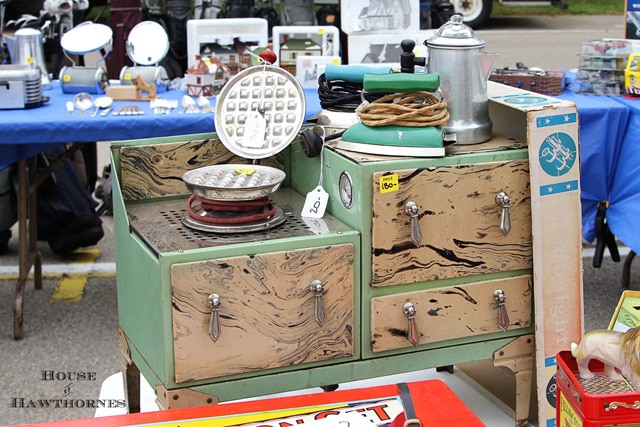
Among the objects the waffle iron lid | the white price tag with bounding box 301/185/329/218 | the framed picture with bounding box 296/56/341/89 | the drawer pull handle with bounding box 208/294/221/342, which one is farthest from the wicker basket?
the drawer pull handle with bounding box 208/294/221/342

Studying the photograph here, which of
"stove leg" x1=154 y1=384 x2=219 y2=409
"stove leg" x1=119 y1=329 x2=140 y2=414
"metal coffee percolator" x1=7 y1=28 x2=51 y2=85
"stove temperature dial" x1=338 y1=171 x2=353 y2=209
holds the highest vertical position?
"metal coffee percolator" x1=7 y1=28 x2=51 y2=85

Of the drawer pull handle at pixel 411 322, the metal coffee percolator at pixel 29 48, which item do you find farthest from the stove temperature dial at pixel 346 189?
the metal coffee percolator at pixel 29 48

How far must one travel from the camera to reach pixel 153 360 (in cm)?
178

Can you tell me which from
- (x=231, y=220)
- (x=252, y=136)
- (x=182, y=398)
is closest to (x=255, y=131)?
(x=252, y=136)

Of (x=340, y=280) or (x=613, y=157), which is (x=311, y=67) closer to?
(x=613, y=157)

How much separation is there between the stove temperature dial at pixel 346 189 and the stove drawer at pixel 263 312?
114mm

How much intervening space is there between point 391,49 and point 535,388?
2538 millimetres

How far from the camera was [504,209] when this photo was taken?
1.89 meters

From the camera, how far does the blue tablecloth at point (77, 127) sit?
3.27 metres

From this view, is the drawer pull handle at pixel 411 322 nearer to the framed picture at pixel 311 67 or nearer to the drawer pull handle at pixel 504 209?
the drawer pull handle at pixel 504 209

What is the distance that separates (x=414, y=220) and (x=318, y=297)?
25 centimetres

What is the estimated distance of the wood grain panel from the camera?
6.72 feet

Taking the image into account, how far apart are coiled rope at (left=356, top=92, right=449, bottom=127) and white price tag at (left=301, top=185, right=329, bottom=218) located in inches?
7.3

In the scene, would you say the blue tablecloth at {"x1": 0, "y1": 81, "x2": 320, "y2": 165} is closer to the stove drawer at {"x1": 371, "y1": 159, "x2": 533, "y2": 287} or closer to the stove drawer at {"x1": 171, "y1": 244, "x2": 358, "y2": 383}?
the stove drawer at {"x1": 371, "y1": 159, "x2": 533, "y2": 287}
